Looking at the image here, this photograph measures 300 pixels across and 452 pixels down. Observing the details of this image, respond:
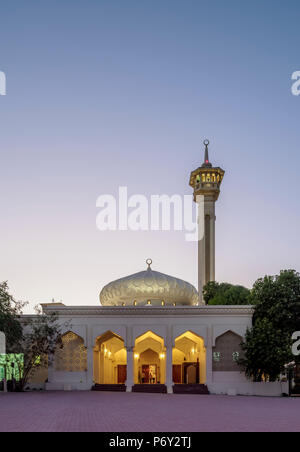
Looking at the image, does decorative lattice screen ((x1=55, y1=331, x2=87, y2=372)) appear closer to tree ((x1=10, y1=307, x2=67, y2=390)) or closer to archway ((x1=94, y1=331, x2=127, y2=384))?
tree ((x1=10, y1=307, x2=67, y2=390))

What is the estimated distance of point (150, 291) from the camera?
36750mm

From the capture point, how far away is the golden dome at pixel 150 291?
36812mm

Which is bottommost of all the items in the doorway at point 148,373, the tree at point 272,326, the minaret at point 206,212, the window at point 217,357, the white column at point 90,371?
the doorway at point 148,373

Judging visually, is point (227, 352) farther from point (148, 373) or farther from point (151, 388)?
point (148, 373)

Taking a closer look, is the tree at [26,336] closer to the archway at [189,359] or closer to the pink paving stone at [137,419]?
the archway at [189,359]

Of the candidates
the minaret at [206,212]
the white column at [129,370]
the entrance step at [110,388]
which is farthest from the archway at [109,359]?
the minaret at [206,212]

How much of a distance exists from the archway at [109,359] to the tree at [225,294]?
333 inches

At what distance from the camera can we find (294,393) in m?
29.3

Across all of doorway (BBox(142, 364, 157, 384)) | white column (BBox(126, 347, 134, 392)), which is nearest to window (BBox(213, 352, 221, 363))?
white column (BBox(126, 347, 134, 392))

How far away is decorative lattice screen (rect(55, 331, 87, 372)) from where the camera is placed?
29.1 m

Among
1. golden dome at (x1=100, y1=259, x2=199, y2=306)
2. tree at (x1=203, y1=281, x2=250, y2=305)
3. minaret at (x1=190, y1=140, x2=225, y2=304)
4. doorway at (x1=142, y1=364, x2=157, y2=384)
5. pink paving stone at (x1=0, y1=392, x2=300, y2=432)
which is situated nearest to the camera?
pink paving stone at (x1=0, y1=392, x2=300, y2=432)

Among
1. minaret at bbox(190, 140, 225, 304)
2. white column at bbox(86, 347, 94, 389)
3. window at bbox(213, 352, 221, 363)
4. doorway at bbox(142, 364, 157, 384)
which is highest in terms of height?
minaret at bbox(190, 140, 225, 304)

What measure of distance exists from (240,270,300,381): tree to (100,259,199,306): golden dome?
9217 mm
